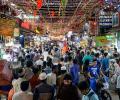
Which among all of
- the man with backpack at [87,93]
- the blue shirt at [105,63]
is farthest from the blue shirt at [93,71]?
the man with backpack at [87,93]

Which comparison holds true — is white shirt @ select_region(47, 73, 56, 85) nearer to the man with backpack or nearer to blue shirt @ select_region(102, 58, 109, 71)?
the man with backpack

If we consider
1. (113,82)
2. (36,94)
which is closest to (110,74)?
(113,82)

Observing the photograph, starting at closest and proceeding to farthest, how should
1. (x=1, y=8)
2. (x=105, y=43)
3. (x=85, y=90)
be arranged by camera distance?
(x=85, y=90)
(x=1, y=8)
(x=105, y=43)

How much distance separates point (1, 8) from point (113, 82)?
40.7 ft

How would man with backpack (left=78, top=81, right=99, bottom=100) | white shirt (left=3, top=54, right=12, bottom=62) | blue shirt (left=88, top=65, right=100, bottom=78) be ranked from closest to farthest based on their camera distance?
man with backpack (left=78, top=81, right=99, bottom=100) < blue shirt (left=88, top=65, right=100, bottom=78) < white shirt (left=3, top=54, right=12, bottom=62)

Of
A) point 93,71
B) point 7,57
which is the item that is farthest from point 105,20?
point 93,71

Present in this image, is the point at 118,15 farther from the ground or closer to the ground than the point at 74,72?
farther from the ground

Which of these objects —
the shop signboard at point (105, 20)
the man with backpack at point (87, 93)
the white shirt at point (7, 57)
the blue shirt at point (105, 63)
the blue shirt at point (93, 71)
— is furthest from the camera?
the shop signboard at point (105, 20)

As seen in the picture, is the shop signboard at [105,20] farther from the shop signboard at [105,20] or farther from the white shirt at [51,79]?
the white shirt at [51,79]

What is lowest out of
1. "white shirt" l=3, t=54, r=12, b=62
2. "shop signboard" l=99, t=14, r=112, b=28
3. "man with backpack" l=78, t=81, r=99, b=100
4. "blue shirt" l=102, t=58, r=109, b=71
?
"blue shirt" l=102, t=58, r=109, b=71

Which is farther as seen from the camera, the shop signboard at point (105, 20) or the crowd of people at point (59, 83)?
the shop signboard at point (105, 20)

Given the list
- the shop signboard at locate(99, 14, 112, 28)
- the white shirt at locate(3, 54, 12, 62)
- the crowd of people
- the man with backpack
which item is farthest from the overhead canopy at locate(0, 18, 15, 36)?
the shop signboard at locate(99, 14, 112, 28)

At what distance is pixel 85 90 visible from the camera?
340 inches

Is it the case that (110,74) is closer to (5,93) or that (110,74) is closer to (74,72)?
(74,72)
